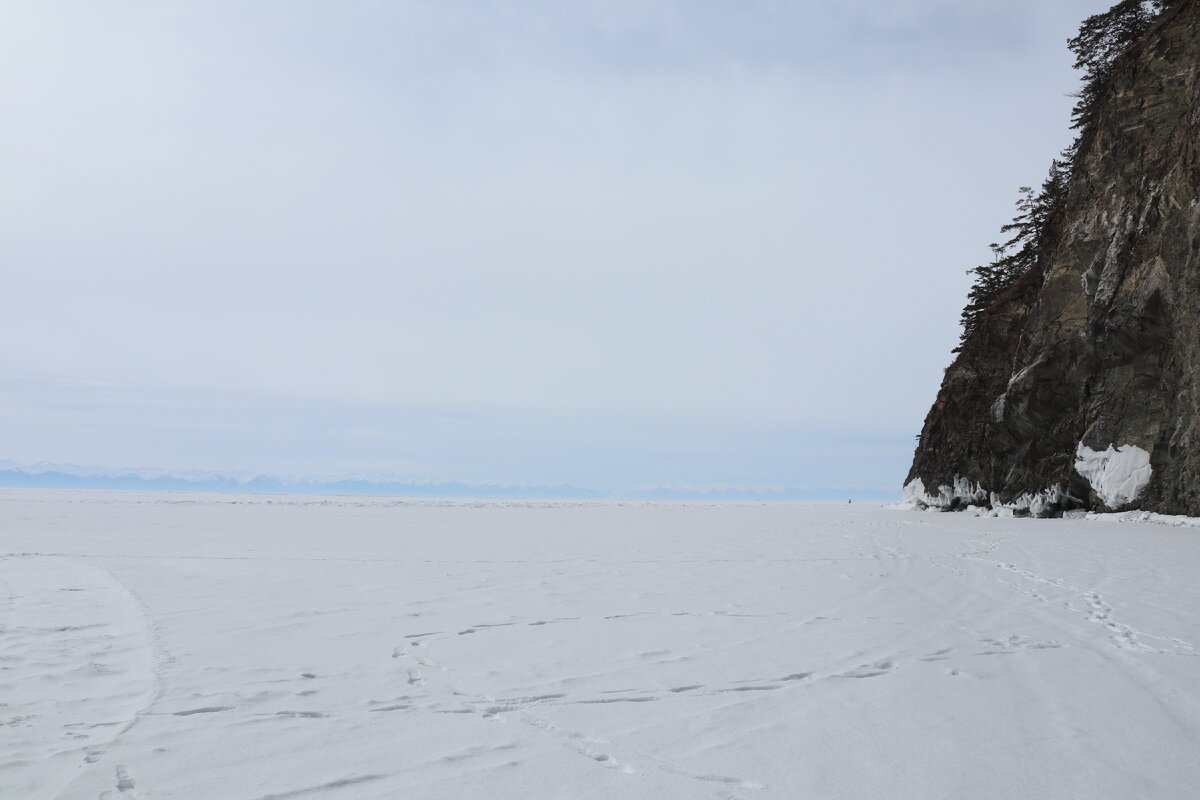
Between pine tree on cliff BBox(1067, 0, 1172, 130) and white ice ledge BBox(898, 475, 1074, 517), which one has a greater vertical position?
pine tree on cliff BBox(1067, 0, 1172, 130)

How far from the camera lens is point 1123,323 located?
1005 inches

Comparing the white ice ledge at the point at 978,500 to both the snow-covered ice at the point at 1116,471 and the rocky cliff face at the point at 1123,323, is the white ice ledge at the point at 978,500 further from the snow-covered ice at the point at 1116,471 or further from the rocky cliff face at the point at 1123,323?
the snow-covered ice at the point at 1116,471

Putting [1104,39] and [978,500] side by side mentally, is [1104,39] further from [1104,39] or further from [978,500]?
[978,500]

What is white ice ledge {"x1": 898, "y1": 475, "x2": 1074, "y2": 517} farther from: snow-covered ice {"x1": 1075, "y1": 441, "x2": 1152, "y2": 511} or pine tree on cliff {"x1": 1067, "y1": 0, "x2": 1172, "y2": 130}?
pine tree on cliff {"x1": 1067, "y1": 0, "x2": 1172, "y2": 130}

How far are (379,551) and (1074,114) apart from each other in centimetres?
3819

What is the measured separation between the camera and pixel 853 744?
4078 mm

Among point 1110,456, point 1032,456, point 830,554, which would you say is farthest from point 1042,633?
point 1032,456

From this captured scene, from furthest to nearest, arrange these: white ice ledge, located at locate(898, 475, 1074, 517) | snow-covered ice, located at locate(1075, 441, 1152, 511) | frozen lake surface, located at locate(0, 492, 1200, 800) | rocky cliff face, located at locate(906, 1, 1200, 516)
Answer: white ice ledge, located at locate(898, 475, 1074, 517) < snow-covered ice, located at locate(1075, 441, 1152, 511) < rocky cliff face, located at locate(906, 1, 1200, 516) < frozen lake surface, located at locate(0, 492, 1200, 800)

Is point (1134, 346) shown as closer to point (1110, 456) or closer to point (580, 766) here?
point (1110, 456)

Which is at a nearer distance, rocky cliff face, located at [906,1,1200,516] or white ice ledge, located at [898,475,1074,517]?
rocky cliff face, located at [906,1,1200,516]

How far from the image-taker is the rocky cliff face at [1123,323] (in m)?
22.9

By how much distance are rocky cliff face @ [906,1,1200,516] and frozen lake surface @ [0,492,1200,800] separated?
1545 cm

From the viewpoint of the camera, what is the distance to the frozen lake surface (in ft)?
12.0

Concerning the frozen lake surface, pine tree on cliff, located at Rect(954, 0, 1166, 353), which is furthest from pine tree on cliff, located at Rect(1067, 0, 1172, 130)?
the frozen lake surface
